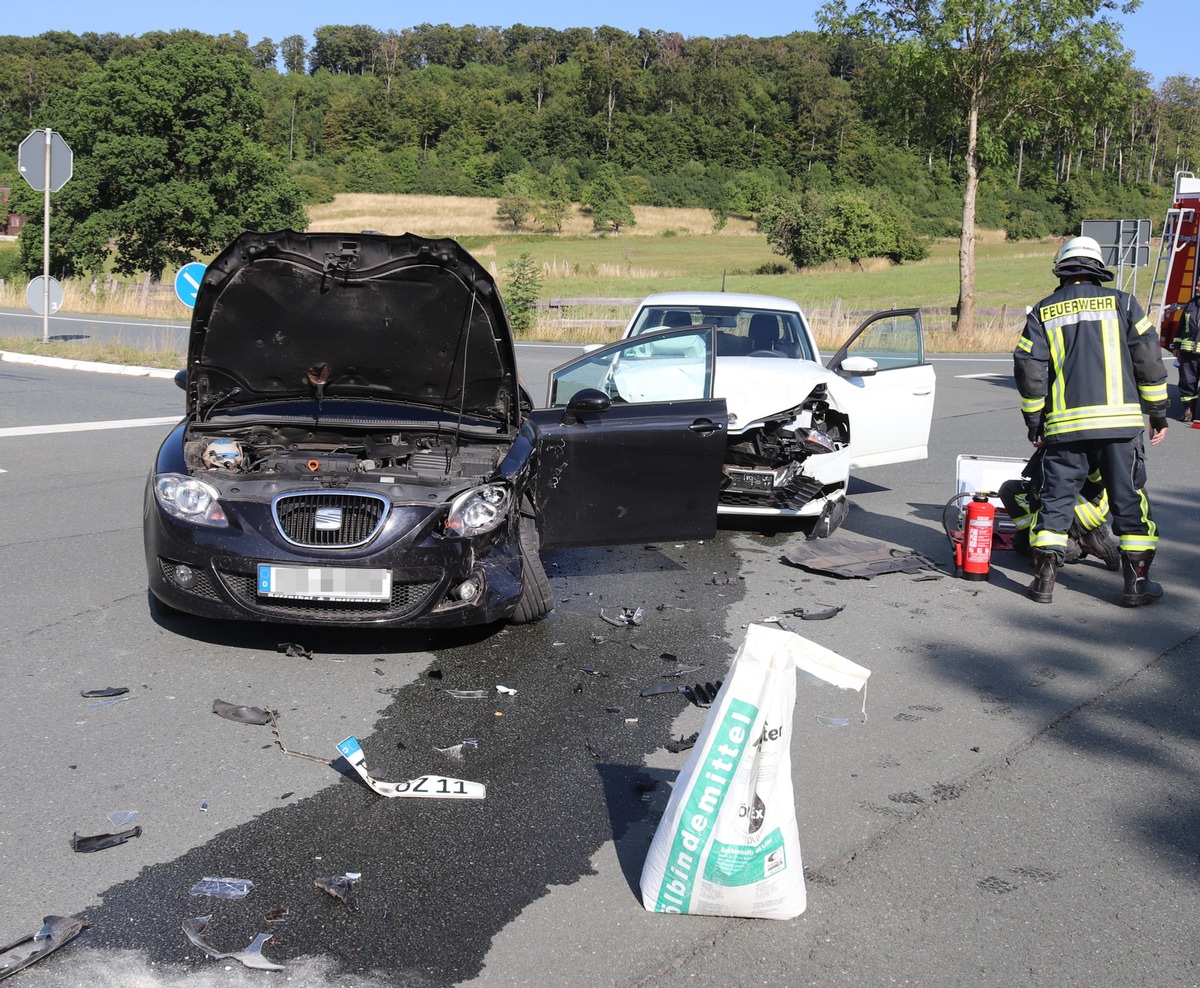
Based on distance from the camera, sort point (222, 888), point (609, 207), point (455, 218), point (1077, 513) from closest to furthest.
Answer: point (222, 888) < point (1077, 513) < point (455, 218) < point (609, 207)

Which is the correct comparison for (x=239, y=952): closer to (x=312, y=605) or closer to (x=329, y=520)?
(x=312, y=605)

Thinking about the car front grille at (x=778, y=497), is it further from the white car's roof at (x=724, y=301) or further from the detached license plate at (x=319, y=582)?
the detached license plate at (x=319, y=582)

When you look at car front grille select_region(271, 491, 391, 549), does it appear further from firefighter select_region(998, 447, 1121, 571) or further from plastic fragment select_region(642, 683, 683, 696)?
firefighter select_region(998, 447, 1121, 571)

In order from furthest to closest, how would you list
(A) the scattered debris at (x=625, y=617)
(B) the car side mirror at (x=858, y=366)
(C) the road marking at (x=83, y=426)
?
(C) the road marking at (x=83, y=426)
(B) the car side mirror at (x=858, y=366)
(A) the scattered debris at (x=625, y=617)

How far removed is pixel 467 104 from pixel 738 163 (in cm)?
2599

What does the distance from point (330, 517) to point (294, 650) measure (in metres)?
0.69

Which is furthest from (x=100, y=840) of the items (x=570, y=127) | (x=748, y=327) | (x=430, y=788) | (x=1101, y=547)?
(x=570, y=127)

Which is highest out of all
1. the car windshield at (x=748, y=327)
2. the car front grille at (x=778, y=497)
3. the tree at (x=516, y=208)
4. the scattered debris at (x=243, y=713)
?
the tree at (x=516, y=208)

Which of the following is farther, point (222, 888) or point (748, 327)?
point (748, 327)

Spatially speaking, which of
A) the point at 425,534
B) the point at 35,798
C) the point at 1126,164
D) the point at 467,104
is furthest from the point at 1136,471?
the point at 1126,164

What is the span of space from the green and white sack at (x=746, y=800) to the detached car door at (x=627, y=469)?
132 inches

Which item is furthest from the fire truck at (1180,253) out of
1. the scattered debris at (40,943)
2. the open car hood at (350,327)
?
the scattered debris at (40,943)

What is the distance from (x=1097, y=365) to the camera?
257 inches

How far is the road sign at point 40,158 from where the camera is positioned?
59.9 feet
